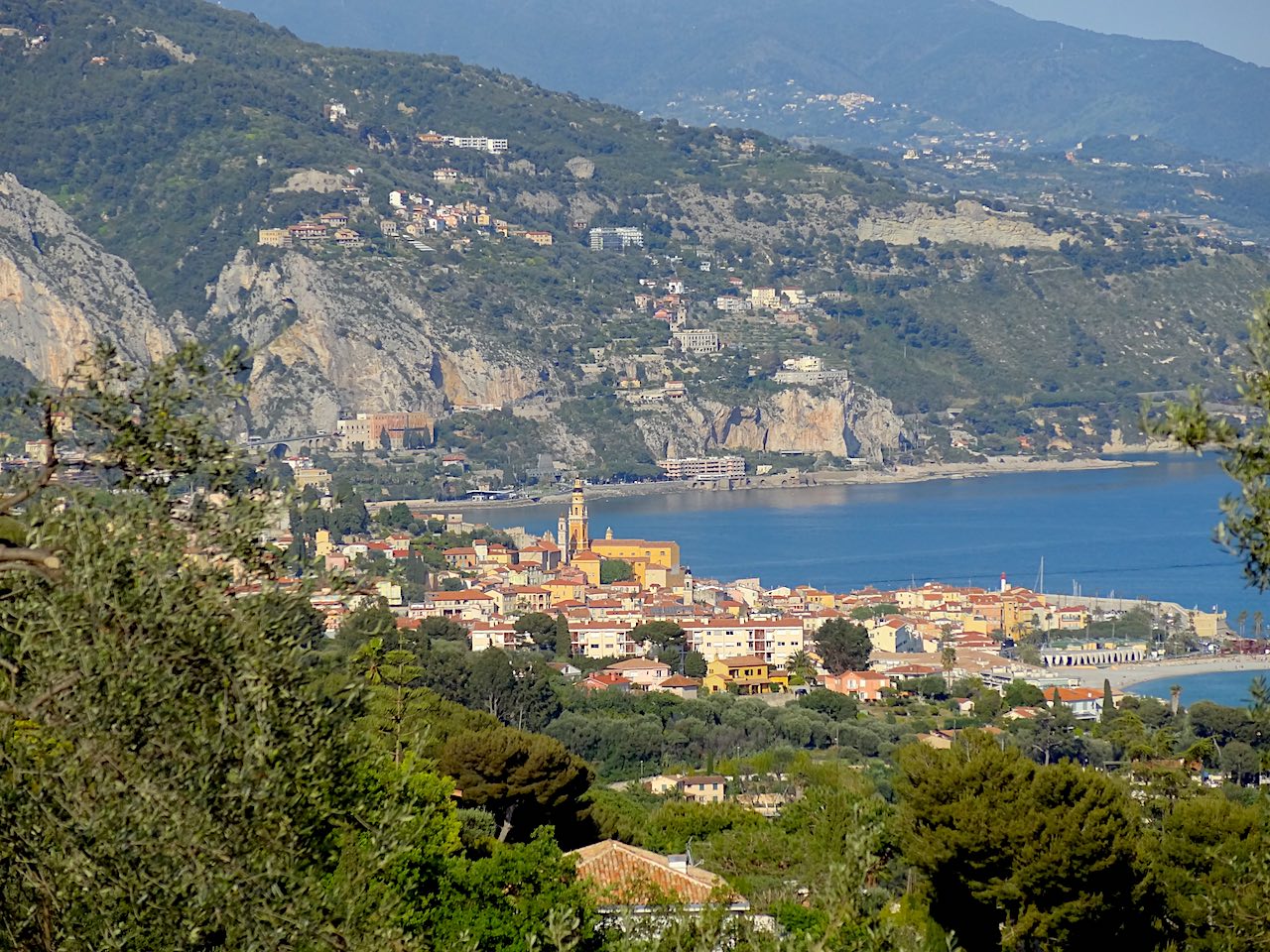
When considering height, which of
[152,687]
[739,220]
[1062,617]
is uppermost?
[739,220]

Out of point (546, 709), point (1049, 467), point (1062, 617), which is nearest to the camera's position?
point (546, 709)

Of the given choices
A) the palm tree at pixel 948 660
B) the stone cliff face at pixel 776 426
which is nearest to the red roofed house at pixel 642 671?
the palm tree at pixel 948 660

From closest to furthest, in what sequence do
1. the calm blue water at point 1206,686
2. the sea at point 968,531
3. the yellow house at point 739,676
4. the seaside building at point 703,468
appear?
the yellow house at point 739,676 → the calm blue water at point 1206,686 → the sea at point 968,531 → the seaside building at point 703,468

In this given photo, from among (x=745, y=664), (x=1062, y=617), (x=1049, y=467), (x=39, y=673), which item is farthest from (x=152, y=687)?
(x=1049, y=467)

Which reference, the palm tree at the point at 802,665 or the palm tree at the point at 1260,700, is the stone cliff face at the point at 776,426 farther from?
the palm tree at the point at 1260,700

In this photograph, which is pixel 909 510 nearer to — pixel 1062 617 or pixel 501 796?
pixel 1062 617

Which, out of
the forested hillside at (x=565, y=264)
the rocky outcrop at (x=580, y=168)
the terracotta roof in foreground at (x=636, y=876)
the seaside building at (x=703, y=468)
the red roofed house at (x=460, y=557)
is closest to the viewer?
the terracotta roof in foreground at (x=636, y=876)

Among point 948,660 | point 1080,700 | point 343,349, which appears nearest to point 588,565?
point 948,660
